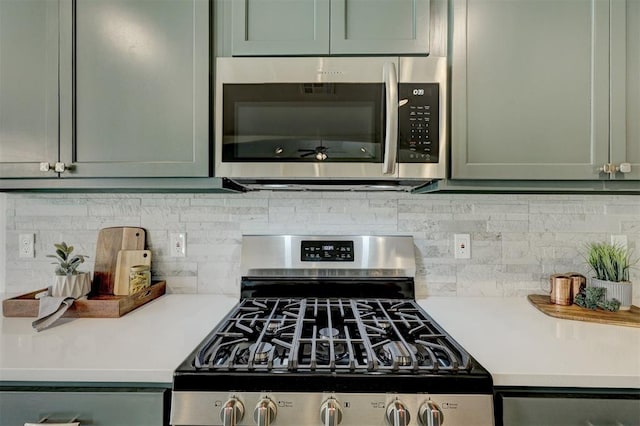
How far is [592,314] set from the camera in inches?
47.7

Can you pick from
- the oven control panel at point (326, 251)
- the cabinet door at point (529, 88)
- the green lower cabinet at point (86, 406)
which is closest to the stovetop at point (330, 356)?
the green lower cabinet at point (86, 406)

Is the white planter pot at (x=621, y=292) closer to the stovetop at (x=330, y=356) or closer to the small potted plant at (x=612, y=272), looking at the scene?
the small potted plant at (x=612, y=272)

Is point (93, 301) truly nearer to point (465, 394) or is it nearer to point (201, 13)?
point (201, 13)

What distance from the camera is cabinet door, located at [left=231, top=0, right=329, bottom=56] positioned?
115cm

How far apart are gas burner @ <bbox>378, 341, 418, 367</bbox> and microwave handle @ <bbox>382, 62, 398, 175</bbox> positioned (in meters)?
0.55

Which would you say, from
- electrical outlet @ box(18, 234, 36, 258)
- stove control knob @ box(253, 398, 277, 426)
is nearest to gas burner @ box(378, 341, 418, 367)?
stove control knob @ box(253, 398, 277, 426)

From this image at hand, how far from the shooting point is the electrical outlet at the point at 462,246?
1.49 meters

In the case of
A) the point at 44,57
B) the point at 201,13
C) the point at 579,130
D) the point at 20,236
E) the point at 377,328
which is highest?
the point at 201,13

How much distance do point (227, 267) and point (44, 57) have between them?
1.05 m

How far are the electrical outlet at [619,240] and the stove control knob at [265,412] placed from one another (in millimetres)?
1602

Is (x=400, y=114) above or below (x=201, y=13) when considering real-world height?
below

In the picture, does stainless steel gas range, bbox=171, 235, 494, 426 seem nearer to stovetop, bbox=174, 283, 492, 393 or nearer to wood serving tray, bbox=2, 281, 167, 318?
Answer: stovetop, bbox=174, 283, 492, 393

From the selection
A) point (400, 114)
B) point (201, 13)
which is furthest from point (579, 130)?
point (201, 13)

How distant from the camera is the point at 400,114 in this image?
1.12 m
